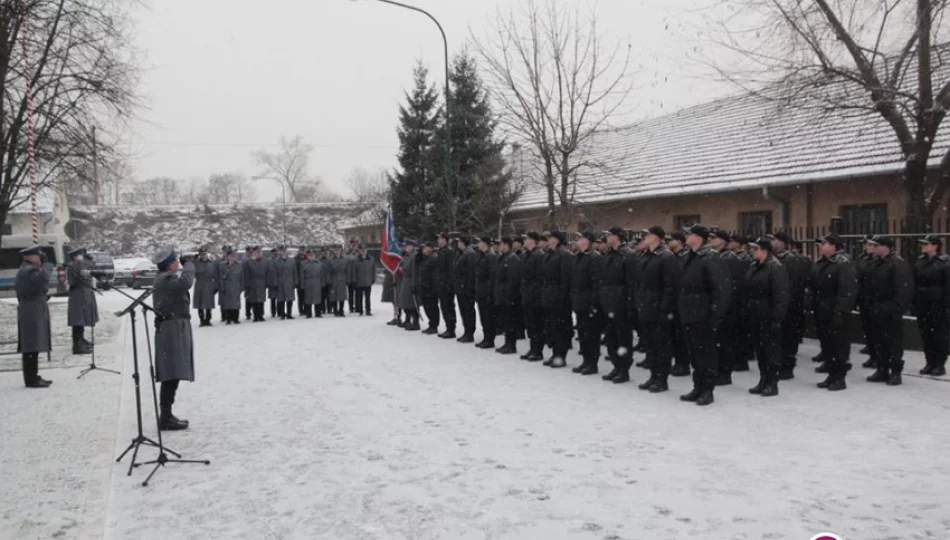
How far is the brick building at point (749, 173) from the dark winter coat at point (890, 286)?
371cm

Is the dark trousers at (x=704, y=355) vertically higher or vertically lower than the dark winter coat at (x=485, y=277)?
lower

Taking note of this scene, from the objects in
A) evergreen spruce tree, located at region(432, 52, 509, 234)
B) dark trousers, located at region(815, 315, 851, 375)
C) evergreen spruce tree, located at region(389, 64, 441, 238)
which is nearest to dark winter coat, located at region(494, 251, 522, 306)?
dark trousers, located at region(815, 315, 851, 375)

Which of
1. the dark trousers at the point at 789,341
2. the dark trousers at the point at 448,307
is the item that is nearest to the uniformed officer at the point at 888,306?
the dark trousers at the point at 789,341

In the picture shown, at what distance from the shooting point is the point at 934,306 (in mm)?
10609

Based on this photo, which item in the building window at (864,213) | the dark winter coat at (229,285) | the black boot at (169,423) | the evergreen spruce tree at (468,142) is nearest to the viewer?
the black boot at (169,423)

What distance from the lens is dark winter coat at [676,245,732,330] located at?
932 centimetres

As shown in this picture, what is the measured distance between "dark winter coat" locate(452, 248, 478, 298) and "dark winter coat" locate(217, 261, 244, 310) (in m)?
7.63

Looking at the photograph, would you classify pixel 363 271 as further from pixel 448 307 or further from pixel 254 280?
pixel 448 307

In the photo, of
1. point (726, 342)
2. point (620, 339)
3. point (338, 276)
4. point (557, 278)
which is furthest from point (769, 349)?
point (338, 276)

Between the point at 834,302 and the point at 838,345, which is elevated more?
the point at 834,302

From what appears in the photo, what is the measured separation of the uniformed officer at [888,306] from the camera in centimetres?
1008

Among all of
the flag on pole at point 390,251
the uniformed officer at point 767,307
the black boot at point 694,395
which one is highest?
the flag on pole at point 390,251

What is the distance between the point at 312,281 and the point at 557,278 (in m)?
11.0

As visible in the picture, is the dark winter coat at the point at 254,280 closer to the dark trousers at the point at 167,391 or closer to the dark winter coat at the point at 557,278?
the dark winter coat at the point at 557,278
